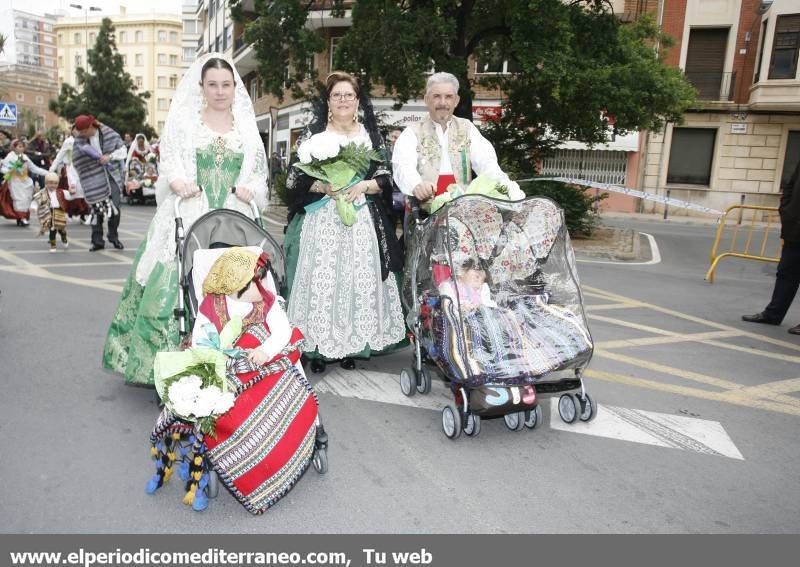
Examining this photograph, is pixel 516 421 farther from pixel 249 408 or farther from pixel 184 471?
pixel 184 471

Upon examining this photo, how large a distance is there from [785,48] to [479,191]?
2401 cm

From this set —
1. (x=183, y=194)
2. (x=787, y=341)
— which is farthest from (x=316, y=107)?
(x=787, y=341)

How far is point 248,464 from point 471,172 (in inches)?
119

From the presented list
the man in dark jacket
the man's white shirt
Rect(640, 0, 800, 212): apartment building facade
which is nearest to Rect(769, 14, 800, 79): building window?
Rect(640, 0, 800, 212): apartment building facade

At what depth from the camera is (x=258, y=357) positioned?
3.09 meters

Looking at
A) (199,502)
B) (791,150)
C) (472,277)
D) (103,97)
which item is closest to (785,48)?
(791,150)

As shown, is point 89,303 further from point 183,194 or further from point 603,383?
point 603,383

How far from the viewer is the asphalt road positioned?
299cm

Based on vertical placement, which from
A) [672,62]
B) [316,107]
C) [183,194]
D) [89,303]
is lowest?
[89,303]

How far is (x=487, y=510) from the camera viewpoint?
3076 millimetres

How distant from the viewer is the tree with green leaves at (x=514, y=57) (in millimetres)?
11000
